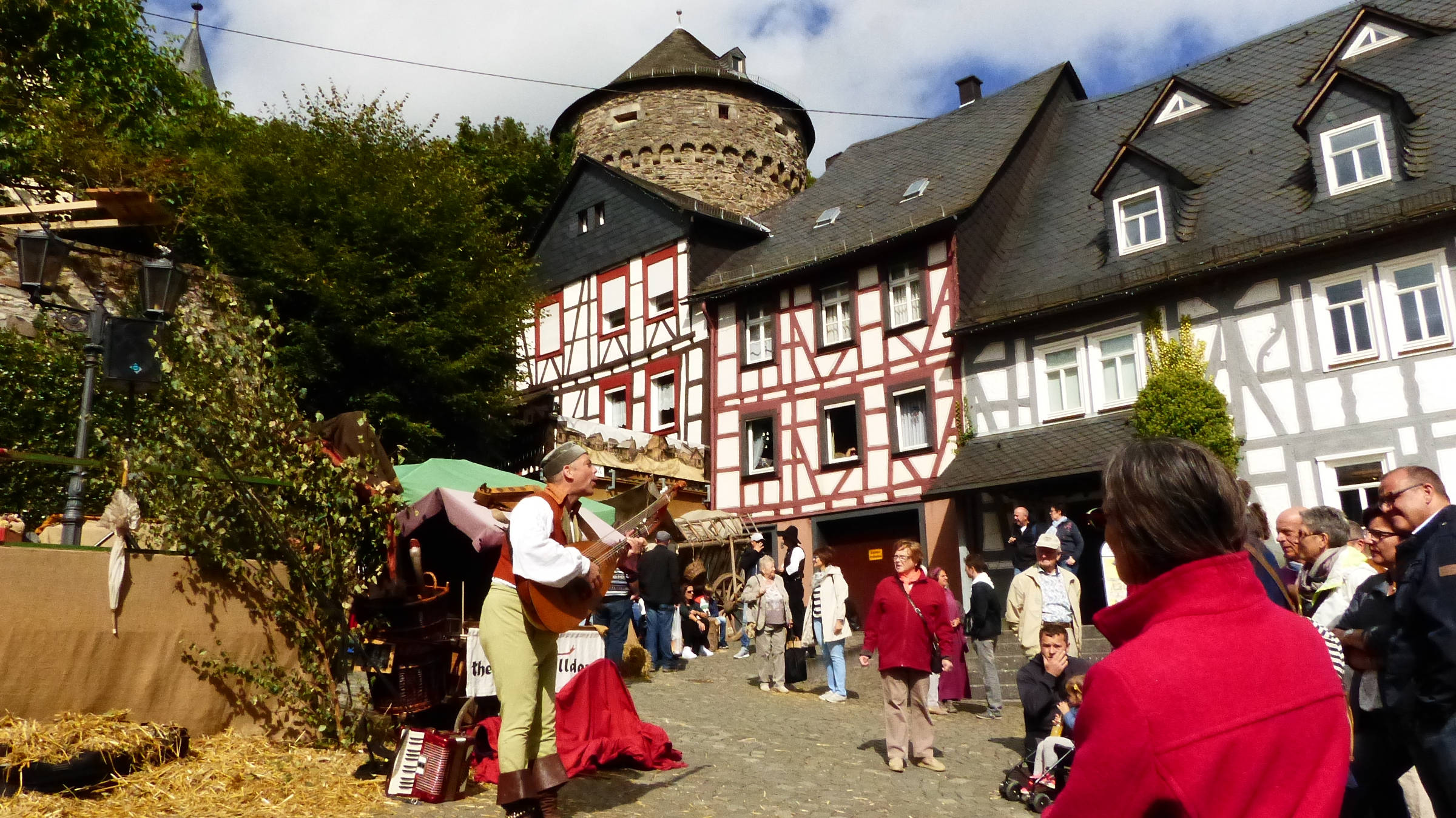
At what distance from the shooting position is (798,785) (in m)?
7.73

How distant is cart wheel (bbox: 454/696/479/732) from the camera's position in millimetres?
6777

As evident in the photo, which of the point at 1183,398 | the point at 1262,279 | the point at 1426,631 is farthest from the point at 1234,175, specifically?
the point at 1426,631

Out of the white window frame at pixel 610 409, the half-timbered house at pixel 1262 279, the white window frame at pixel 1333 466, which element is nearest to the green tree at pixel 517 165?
the white window frame at pixel 610 409

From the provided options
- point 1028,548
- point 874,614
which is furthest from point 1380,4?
point 874,614

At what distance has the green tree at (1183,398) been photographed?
56.4ft

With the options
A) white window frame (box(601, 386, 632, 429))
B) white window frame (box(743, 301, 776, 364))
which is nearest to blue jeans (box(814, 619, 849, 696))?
white window frame (box(743, 301, 776, 364))

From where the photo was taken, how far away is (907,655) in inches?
336

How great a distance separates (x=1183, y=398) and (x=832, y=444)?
7592 mm

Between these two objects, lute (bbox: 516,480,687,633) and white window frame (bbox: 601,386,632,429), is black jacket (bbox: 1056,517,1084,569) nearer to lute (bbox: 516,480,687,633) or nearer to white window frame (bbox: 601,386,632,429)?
lute (bbox: 516,480,687,633)

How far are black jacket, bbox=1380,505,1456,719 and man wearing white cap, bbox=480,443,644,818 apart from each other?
3513 mm

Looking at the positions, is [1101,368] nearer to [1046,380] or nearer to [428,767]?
[1046,380]

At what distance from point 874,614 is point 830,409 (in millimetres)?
14333

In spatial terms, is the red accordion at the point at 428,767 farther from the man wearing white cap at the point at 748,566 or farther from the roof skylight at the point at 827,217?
the roof skylight at the point at 827,217

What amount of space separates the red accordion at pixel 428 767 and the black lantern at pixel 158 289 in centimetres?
489
